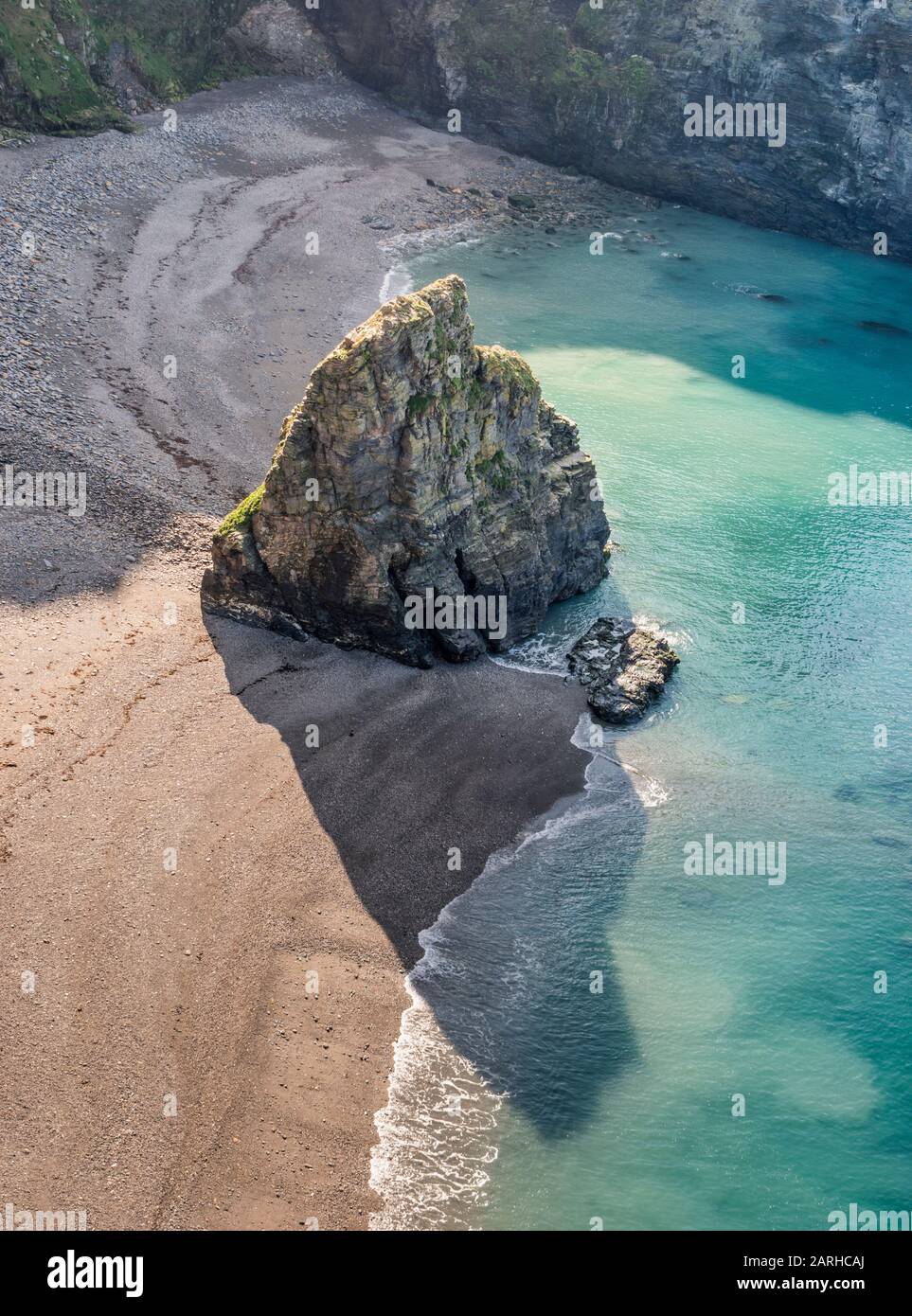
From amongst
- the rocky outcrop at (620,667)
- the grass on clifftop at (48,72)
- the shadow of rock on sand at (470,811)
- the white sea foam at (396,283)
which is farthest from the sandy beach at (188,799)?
the grass on clifftop at (48,72)

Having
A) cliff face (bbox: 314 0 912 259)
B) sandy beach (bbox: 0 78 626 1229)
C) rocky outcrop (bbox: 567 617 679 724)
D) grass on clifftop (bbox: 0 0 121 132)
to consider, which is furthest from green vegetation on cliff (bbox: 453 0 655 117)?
rocky outcrop (bbox: 567 617 679 724)

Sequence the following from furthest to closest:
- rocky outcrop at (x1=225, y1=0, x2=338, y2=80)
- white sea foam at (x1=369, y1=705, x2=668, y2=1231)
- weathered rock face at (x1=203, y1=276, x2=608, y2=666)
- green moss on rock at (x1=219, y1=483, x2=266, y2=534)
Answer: rocky outcrop at (x1=225, y1=0, x2=338, y2=80), green moss on rock at (x1=219, y1=483, x2=266, y2=534), weathered rock face at (x1=203, y1=276, x2=608, y2=666), white sea foam at (x1=369, y1=705, x2=668, y2=1231)

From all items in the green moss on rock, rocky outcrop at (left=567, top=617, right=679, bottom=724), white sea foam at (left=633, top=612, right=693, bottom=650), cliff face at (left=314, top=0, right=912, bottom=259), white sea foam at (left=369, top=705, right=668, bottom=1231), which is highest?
cliff face at (left=314, top=0, right=912, bottom=259)

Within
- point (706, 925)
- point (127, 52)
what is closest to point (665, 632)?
point (706, 925)

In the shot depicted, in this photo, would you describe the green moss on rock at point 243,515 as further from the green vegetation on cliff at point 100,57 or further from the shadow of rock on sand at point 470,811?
the green vegetation on cliff at point 100,57

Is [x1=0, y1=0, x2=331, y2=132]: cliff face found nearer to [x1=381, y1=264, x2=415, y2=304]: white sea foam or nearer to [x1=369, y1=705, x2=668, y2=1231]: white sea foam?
[x1=381, y1=264, x2=415, y2=304]: white sea foam
